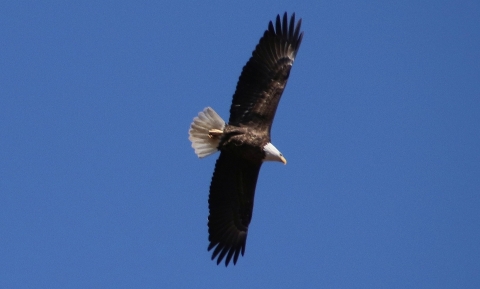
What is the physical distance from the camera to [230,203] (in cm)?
1153

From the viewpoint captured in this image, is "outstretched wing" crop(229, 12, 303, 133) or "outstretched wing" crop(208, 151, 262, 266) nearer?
"outstretched wing" crop(229, 12, 303, 133)

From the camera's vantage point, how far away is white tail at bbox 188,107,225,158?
37.5 ft

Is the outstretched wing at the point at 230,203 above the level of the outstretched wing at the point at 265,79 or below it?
below

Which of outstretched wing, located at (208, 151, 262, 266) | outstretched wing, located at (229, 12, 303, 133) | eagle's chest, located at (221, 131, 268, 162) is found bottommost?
outstretched wing, located at (208, 151, 262, 266)

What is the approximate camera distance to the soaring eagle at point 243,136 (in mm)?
11125

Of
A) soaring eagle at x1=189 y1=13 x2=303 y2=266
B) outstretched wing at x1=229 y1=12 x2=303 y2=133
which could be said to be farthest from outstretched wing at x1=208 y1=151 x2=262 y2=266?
outstretched wing at x1=229 y1=12 x2=303 y2=133

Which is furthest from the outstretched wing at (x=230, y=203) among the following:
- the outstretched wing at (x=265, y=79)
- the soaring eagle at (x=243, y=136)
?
the outstretched wing at (x=265, y=79)

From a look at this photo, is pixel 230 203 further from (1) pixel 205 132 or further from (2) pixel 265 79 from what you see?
(2) pixel 265 79

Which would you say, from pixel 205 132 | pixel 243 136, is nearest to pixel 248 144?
pixel 243 136

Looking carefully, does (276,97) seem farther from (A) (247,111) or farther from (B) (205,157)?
(B) (205,157)

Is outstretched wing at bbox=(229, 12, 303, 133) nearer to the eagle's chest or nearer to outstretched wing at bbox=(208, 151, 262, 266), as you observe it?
the eagle's chest

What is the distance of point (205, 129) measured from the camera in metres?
11.5

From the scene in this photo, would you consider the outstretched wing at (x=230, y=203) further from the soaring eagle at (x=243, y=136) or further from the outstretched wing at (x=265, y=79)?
the outstretched wing at (x=265, y=79)

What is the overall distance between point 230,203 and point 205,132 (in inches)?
30.1
